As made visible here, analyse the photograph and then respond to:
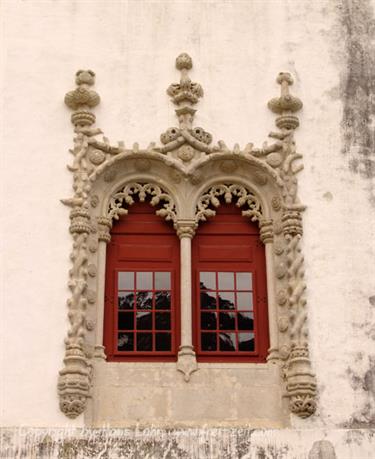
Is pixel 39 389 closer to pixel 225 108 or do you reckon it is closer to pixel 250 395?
pixel 250 395

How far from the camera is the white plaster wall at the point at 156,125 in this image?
12867 millimetres

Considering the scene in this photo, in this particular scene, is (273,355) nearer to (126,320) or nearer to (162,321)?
(162,321)

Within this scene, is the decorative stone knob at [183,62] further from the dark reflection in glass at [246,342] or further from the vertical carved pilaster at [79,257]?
the dark reflection in glass at [246,342]

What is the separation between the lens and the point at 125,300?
44.0 ft

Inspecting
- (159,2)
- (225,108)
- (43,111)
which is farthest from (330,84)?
(43,111)

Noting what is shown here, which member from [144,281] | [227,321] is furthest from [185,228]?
[227,321]

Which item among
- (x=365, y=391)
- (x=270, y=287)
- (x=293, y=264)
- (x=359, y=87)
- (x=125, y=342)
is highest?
(x=359, y=87)

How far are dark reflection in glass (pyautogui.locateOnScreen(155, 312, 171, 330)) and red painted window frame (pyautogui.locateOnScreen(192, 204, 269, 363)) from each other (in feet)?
1.06

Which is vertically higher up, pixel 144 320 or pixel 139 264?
pixel 139 264

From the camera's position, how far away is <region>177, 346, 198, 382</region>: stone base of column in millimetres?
12852

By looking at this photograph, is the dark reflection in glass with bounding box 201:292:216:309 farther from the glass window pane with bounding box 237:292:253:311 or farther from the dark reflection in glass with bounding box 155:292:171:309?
the dark reflection in glass with bounding box 155:292:171:309

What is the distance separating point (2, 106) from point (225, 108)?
2.92 m

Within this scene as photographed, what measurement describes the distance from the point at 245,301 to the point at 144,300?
1260mm

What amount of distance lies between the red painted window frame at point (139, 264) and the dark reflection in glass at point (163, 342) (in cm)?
5
